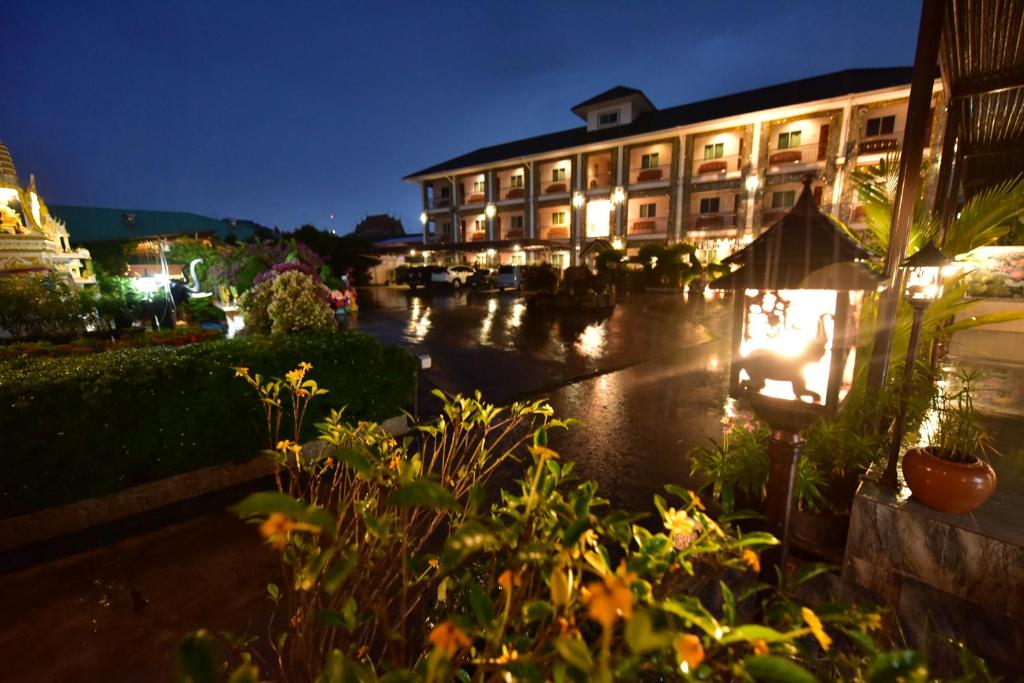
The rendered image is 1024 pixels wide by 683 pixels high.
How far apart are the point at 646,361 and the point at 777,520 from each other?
6.19 m

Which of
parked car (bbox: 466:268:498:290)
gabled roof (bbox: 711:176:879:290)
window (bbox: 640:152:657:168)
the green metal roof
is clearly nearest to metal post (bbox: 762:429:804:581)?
gabled roof (bbox: 711:176:879:290)

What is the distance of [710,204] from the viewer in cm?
2489

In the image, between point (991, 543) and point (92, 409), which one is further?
point (92, 409)

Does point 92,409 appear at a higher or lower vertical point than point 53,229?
lower

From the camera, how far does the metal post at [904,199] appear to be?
2877 mm

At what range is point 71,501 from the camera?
3.22 metres

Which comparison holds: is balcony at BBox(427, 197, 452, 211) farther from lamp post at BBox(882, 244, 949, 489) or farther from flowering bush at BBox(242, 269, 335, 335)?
lamp post at BBox(882, 244, 949, 489)

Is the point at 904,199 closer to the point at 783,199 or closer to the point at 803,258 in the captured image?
the point at 803,258

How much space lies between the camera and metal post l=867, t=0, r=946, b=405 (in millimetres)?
2877

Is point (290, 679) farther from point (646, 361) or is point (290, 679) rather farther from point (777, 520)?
point (646, 361)

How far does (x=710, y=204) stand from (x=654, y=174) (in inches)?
145

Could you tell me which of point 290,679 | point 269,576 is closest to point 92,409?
point 269,576

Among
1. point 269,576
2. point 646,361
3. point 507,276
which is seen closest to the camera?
point 269,576

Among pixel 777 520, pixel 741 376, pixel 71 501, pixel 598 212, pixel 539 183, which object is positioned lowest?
pixel 71 501
